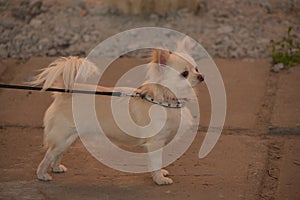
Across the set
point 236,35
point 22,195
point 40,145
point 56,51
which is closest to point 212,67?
point 236,35

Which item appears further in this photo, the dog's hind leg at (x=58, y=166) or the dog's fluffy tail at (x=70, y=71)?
the dog's hind leg at (x=58, y=166)

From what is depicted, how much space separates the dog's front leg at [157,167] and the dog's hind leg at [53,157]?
55 centimetres

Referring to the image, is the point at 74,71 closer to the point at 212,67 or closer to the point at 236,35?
the point at 212,67

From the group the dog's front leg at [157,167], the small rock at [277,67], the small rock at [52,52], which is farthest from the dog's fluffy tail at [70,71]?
the small rock at [277,67]

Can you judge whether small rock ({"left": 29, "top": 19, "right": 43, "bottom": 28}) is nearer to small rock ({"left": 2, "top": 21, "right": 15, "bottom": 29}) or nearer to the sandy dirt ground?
small rock ({"left": 2, "top": 21, "right": 15, "bottom": 29})

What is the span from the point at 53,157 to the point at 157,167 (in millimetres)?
721

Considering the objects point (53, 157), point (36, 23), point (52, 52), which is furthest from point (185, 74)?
point (36, 23)

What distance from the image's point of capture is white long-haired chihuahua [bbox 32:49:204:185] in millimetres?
4562

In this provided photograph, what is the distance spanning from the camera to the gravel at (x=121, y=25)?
723cm

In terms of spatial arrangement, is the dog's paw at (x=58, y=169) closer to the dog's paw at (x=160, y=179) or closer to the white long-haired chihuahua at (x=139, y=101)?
the white long-haired chihuahua at (x=139, y=101)

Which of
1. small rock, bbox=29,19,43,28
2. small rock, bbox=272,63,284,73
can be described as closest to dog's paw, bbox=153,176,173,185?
small rock, bbox=272,63,284,73

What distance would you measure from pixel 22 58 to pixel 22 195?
2790 millimetres

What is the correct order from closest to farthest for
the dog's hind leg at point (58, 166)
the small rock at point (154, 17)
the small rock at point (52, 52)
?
the dog's hind leg at point (58, 166) → the small rock at point (52, 52) → the small rock at point (154, 17)

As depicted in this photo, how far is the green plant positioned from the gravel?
124 mm
